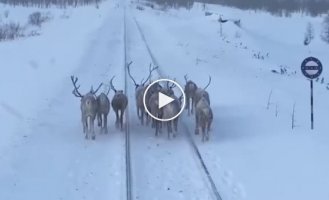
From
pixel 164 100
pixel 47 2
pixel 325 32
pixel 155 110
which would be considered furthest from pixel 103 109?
pixel 47 2

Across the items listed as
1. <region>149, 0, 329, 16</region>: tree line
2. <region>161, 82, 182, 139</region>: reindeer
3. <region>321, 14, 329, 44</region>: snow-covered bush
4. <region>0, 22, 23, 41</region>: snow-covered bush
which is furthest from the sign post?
<region>149, 0, 329, 16</region>: tree line

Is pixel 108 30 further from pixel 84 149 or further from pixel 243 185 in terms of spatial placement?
pixel 243 185

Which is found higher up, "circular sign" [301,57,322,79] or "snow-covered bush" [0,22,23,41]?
"circular sign" [301,57,322,79]

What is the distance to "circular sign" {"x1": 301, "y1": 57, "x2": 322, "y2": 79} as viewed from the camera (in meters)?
18.9

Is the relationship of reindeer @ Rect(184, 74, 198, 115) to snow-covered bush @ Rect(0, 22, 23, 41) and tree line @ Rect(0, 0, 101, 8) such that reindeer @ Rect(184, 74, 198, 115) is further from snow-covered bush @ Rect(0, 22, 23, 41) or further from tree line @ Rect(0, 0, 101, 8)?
tree line @ Rect(0, 0, 101, 8)

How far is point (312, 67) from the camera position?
62.3 feet

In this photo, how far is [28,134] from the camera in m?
18.0

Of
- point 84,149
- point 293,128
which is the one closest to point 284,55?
point 293,128

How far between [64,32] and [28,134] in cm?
3778

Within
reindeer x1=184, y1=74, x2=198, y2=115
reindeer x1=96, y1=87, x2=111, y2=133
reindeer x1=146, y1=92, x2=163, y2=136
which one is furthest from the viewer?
reindeer x1=184, y1=74, x2=198, y2=115

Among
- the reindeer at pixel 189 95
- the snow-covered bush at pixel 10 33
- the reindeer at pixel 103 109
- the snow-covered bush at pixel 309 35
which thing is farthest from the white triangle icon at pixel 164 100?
the snow-covered bush at pixel 309 35

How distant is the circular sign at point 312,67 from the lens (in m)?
18.9

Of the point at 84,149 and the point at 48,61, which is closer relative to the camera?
the point at 84,149

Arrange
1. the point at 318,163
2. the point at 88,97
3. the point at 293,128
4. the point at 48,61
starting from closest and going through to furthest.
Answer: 1. the point at 318,163
2. the point at 88,97
3. the point at 293,128
4. the point at 48,61
